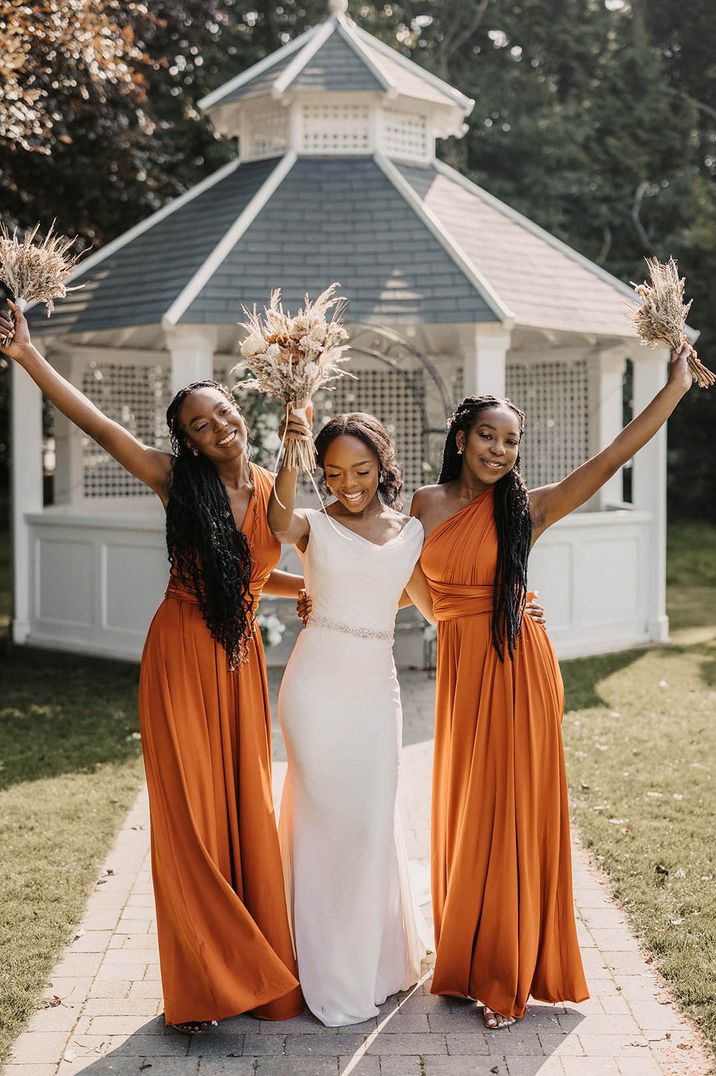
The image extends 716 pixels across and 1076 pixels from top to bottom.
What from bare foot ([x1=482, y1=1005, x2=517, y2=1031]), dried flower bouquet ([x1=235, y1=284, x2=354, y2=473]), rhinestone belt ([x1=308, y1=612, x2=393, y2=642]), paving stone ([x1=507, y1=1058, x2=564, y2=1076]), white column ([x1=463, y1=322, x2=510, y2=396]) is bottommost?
paving stone ([x1=507, y1=1058, x2=564, y2=1076])

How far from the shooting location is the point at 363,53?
36.7 ft

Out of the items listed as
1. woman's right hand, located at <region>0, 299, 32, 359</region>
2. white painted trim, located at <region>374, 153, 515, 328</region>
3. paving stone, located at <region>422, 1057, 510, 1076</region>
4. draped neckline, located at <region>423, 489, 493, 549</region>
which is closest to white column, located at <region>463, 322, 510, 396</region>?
white painted trim, located at <region>374, 153, 515, 328</region>

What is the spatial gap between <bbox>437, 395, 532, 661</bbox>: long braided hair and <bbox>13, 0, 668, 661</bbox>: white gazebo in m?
5.83

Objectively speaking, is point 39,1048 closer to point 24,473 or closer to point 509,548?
point 509,548

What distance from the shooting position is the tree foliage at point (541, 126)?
14.4 m

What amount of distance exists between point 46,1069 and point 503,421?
2593mm

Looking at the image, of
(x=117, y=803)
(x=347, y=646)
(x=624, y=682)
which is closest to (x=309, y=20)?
(x=624, y=682)

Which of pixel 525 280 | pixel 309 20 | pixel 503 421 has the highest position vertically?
pixel 309 20

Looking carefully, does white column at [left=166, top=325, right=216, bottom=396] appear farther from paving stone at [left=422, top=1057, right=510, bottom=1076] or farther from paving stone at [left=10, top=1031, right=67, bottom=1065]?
paving stone at [left=422, top=1057, right=510, bottom=1076]

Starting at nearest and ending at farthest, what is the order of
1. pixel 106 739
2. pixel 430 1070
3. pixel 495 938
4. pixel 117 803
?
1. pixel 430 1070
2. pixel 495 938
3. pixel 117 803
4. pixel 106 739

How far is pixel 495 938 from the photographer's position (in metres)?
3.70

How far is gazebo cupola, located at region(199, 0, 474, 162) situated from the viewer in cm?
1084

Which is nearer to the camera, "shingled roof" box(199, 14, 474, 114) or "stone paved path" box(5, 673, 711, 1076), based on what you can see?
"stone paved path" box(5, 673, 711, 1076)

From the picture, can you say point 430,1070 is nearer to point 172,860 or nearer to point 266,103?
point 172,860
